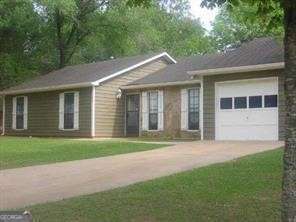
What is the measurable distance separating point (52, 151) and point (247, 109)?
7303mm

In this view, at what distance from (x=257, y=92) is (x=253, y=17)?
12979 mm

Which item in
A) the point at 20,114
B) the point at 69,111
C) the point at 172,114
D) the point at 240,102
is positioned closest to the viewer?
the point at 240,102

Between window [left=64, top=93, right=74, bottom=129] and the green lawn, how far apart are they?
17120 millimetres

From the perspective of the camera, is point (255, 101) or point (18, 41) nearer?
point (255, 101)

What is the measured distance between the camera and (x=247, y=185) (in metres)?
10.9

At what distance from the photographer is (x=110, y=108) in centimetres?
2858

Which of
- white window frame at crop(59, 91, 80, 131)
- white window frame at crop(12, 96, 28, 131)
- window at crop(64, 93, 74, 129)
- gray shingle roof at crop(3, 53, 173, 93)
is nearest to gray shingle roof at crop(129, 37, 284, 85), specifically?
gray shingle roof at crop(3, 53, 173, 93)

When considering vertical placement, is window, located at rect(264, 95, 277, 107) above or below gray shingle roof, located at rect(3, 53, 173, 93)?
below

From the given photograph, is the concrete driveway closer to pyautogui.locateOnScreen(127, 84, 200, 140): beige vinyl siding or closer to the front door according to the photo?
pyautogui.locateOnScreen(127, 84, 200, 140): beige vinyl siding

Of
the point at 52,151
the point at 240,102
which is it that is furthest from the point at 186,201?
the point at 240,102

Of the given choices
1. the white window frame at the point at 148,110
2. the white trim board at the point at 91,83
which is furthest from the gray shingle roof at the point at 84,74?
the white window frame at the point at 148,110

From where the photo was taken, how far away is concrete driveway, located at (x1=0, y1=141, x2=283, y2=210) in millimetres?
11578

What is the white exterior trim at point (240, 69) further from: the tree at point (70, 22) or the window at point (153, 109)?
the tree at point (70, 22)

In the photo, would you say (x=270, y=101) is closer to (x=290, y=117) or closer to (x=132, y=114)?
(x=132, y=114)
